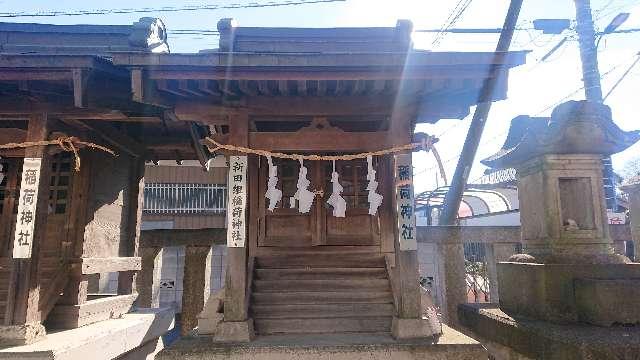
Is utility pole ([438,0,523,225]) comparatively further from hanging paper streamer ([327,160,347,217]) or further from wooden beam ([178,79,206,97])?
wooden beam ([178,79,206,97])

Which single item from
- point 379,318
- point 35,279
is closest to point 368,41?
point 379,318

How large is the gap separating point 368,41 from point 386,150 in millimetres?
4122

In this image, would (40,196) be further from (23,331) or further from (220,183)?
(220,183)

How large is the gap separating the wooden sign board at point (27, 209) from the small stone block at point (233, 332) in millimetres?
3570

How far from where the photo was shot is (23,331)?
614 centimetres

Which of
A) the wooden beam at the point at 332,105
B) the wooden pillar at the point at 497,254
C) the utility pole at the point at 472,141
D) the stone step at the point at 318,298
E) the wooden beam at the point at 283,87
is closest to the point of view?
the wooden beam at the point at 283,87

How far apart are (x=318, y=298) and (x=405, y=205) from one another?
2.37m

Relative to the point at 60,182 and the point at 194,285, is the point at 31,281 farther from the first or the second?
the point at 194,285

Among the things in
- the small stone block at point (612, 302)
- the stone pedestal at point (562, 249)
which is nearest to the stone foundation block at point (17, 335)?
the stone pedestal at point (562, 249)

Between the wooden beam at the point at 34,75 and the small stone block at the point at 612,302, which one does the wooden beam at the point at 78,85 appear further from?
the small stone block at the point at 612,302

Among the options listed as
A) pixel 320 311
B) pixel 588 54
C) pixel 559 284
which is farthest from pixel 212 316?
pixel 588 54

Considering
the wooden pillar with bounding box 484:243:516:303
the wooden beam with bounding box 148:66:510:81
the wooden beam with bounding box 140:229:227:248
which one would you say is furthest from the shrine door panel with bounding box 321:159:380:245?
the wooden beam with bounding box 140:229:227:248

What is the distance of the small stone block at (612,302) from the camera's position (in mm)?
5855

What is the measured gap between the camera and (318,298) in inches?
275
